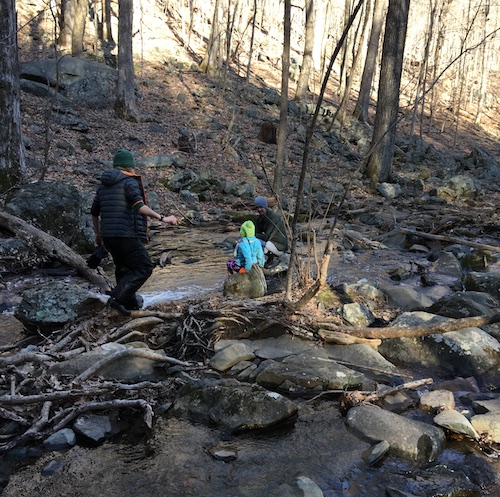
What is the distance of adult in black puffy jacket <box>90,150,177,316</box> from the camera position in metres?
4.80

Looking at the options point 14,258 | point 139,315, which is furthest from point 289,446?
point 14,258

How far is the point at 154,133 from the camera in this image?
16906mm

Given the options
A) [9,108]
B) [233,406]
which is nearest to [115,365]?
[233,406]

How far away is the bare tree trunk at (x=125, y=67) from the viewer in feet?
54.3

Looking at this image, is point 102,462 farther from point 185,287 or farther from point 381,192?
point 381,192

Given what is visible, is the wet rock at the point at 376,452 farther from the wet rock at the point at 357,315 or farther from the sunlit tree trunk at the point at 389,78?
the sunlit tree trunk at the point at 389,78

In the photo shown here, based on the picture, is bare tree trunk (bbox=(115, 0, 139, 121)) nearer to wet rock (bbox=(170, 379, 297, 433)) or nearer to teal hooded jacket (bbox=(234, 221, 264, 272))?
teal hooded jacket (bbox=(234, 221, 264, 272))

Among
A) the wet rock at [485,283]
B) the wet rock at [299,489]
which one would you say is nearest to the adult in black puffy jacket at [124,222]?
the wet rock at [299,489]

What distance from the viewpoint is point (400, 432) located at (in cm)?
315

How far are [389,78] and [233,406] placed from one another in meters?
14.2

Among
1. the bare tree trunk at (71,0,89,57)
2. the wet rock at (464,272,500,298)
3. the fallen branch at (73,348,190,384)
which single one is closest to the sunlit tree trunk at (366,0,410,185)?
the wet rock at (464,272,500,298)

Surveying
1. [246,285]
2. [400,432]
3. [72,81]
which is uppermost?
[72,81]

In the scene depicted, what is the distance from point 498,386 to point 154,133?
1520 cm

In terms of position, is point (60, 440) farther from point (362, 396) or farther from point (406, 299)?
point (406, 299)
